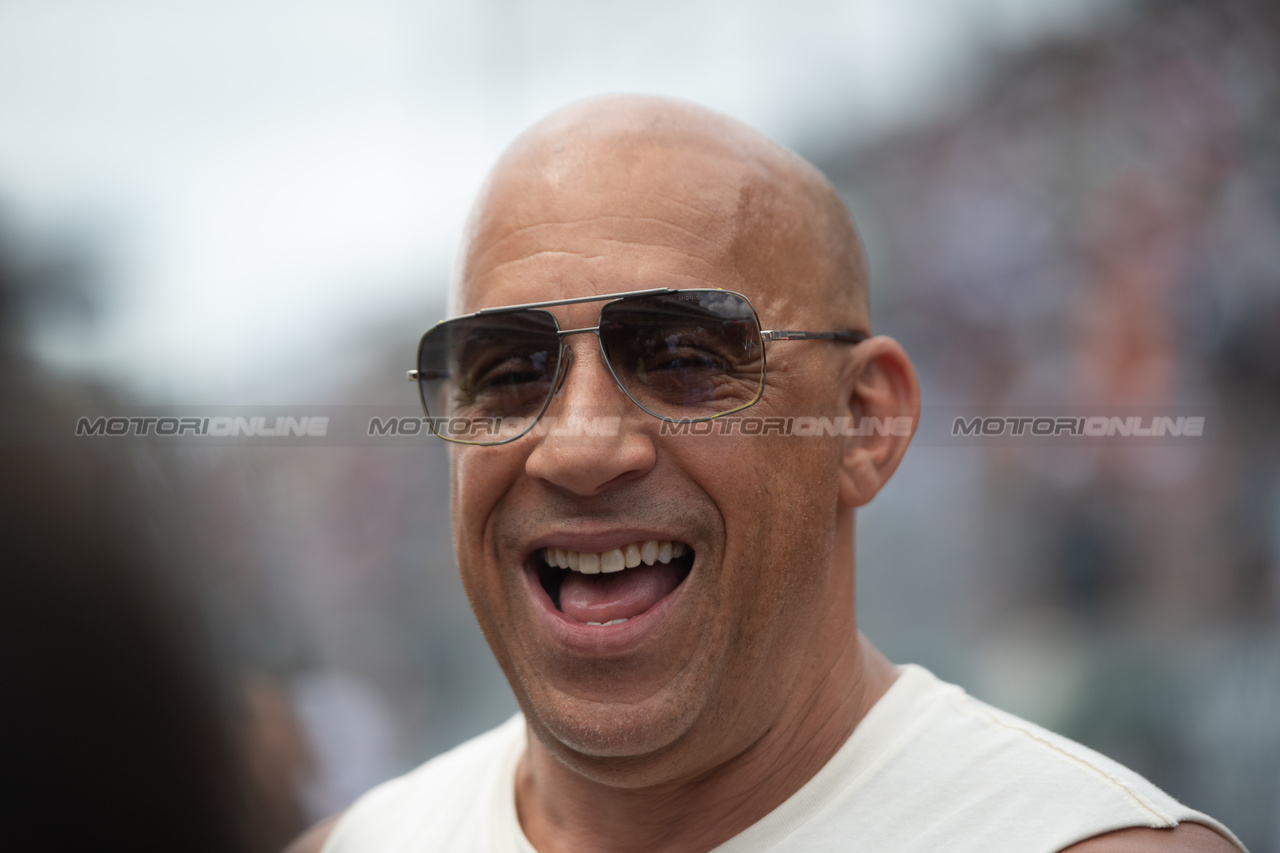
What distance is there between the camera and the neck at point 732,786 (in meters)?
1.75

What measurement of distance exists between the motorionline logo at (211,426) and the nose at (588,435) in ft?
2.22

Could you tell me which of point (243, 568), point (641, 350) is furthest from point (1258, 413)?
point (243, 568)

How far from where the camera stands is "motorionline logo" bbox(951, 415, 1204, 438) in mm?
4629

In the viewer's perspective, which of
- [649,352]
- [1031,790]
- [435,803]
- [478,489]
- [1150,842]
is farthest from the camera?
[435,803]

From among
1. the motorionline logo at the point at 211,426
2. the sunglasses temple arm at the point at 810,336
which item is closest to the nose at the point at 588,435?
the sunglasses temple arm at the point at 810,336

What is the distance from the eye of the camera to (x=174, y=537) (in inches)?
42.1

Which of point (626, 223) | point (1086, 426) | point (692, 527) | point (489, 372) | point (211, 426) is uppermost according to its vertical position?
point (626, 223)

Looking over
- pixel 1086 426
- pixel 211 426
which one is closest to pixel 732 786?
pixel 211 426

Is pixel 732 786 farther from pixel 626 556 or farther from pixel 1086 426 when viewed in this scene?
pixel 1086 426

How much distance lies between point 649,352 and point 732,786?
0.87 metres

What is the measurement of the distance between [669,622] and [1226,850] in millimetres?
1016

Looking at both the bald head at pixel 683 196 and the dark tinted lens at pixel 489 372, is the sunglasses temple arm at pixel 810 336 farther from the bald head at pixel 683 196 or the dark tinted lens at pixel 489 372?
the dark tinted lens at pixel 489 372

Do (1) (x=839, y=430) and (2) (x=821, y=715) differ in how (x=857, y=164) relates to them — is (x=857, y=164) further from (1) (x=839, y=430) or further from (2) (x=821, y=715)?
(2) (x=821, y=715)

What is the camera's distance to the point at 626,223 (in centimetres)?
172
